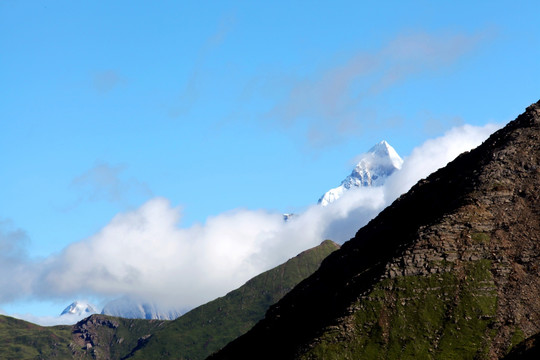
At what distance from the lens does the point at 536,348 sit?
164m

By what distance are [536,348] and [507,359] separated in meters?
12.1

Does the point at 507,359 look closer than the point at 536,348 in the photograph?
No

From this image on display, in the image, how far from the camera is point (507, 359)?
174 meters
